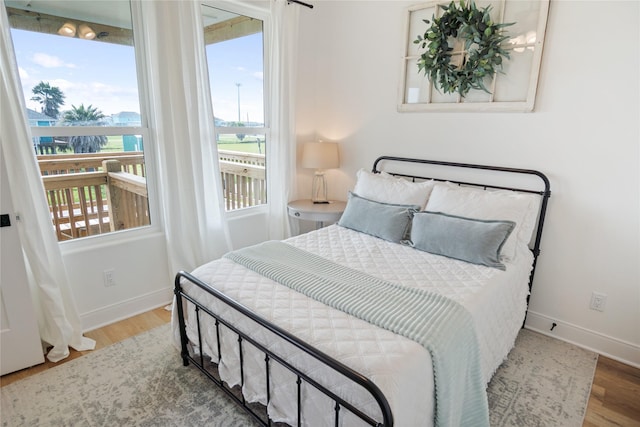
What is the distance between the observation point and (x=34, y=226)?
199 cm

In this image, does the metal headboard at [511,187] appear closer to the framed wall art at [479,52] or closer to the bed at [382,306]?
the bed at [382,306]

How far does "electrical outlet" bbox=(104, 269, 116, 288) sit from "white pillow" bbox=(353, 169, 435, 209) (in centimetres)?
191

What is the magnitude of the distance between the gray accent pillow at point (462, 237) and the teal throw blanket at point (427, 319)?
1.92 ft

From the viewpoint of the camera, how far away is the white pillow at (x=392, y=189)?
8.41 feet

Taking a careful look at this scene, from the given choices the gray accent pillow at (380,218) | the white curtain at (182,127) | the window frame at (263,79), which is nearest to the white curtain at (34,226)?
the white curtain at (182,127)

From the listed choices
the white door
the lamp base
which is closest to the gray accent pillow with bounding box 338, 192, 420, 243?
the lamp base

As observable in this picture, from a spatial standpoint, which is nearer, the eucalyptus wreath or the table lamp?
the eucalyptus wreath

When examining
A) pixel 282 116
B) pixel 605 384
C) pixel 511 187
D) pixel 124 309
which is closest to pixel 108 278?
pixel 124 309

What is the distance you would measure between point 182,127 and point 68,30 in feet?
2.75

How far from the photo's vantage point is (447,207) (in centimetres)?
234

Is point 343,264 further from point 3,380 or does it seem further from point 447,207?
point 3,380

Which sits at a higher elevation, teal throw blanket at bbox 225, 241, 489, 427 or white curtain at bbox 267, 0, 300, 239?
white curtain at bbox 267, 0, 300, 239

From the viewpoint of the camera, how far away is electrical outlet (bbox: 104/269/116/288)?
2.47 metres

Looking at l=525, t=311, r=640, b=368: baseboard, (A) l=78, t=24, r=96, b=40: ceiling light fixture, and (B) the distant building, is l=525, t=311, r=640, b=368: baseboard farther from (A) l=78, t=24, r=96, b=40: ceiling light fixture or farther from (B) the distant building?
(A) l=78, t=24, r=96, b=40: ceiling light fixture
